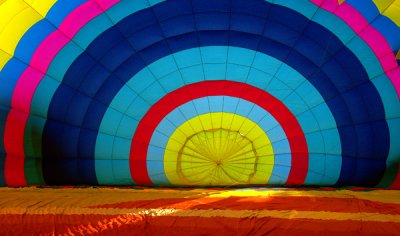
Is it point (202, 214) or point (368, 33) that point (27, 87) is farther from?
point (368, 33)

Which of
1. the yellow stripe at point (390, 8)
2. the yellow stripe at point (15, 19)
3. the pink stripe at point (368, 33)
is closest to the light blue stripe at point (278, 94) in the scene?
the pink stripe at point (368, 33)

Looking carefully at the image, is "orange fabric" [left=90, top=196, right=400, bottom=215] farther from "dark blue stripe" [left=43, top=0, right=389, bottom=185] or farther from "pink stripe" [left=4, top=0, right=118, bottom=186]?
"pink stripe" [left=4, top=0, right=118, bottom=186]

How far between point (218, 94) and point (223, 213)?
2.28 meters

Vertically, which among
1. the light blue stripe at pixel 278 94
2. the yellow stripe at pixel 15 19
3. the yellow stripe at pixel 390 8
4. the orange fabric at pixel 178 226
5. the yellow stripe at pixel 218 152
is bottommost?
the orange fabric at pixel 178 226

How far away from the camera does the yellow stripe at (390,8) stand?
3263mm

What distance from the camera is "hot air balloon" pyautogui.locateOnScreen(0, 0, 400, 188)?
144 inches

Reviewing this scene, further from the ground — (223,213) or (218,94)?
(218,94)

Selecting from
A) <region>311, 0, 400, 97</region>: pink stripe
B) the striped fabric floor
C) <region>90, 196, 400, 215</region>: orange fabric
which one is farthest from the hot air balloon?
<region>90, 196, 400, 215</region>: orange fabric

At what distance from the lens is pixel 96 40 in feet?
13.0

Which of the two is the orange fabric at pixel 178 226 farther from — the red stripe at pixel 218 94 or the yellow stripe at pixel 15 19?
the red stripe at pixel 218 94

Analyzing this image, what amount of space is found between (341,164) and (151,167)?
226 centimetres

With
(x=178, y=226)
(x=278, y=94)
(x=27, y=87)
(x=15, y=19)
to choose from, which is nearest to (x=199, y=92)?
(x=278, y=94)

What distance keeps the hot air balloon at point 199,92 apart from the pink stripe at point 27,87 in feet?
0.04

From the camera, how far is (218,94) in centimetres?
461
